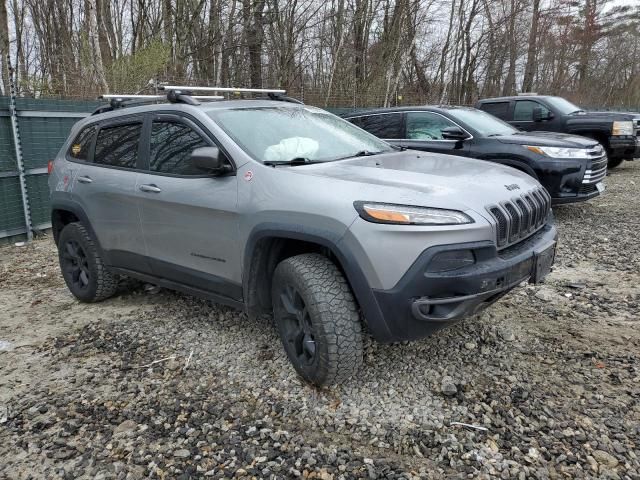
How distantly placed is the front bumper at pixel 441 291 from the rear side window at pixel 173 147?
1603mm

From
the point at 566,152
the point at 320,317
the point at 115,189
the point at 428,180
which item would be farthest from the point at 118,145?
the point at 566,152

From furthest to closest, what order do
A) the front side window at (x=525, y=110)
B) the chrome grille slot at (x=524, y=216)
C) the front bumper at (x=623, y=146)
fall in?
the front bumper at (x=623, y=146)
the front side window at (x=525, y=110)
the chrome grille slot at (x=524, y=216)

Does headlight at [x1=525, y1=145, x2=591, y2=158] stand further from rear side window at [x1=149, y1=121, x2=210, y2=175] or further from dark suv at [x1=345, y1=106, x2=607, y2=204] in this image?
rear side window at [x1=149, y1=121, x2=210, y2=175]

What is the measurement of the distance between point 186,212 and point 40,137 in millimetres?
5102

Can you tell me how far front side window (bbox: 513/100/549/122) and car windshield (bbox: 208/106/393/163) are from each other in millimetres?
7091

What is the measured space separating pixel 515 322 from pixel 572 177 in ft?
11.7

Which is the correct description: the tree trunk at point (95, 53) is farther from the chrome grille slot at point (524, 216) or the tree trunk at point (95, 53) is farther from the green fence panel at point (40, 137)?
the chrome grille slot at point (524, 216)

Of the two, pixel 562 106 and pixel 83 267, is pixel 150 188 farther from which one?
pixel 562 106

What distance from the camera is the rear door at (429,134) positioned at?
23.8 feet

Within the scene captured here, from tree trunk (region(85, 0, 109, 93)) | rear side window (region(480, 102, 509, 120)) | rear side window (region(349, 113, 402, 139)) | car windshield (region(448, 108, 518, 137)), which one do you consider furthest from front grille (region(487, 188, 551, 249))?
tree trunk (region(85, 0, 109, 93))

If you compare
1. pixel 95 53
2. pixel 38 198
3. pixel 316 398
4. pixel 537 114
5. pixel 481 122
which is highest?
pixel 95 53

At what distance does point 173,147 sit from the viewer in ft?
11.8

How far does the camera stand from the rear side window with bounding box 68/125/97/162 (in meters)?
4.37

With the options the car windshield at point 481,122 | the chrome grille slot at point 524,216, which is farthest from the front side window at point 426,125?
the chrome grille slot at point 524,216
